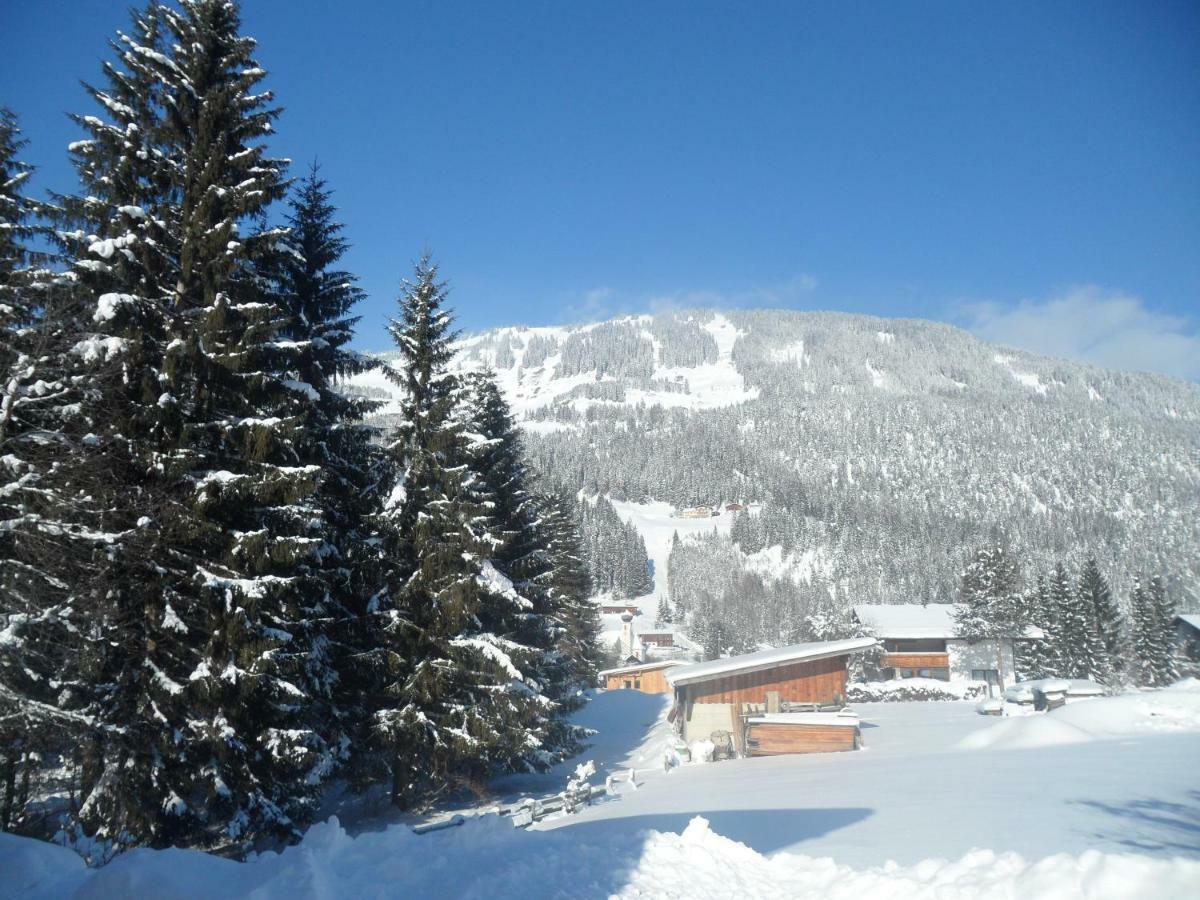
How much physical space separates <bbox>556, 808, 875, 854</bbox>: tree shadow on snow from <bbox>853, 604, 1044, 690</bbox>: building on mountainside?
54293 millimetres

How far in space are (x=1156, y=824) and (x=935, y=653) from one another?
62.4 metres

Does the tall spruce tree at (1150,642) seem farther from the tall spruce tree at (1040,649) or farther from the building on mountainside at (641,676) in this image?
the building on mountainside at (641,676)

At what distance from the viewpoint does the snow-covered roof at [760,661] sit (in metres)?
29.6

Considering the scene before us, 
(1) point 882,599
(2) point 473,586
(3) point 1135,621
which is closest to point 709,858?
(2) point 473,586

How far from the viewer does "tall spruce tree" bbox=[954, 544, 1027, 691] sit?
56219 mm

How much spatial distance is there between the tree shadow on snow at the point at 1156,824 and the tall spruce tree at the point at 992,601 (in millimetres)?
50650

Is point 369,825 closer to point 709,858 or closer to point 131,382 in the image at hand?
point 709,858

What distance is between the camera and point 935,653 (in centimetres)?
6519

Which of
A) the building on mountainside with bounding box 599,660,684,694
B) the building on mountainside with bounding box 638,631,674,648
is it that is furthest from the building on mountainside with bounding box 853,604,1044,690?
the building on mountainside with bounding box 638,631,674,648

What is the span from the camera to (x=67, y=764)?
36.9 feet

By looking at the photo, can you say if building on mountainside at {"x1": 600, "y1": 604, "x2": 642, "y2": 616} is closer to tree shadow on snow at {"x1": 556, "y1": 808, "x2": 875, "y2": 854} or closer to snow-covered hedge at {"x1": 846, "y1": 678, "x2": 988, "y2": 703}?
snow-covered hedge at {"x1": 846, "y1": 678, "x2": 988, "y2": 703}

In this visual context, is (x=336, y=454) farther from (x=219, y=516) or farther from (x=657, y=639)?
(x=657, y=639)

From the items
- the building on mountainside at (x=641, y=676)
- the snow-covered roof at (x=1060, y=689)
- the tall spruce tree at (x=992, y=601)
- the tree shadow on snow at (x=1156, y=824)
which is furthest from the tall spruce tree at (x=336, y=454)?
the tall spruce tree at (x=992, y=601)

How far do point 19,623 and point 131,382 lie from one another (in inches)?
163
